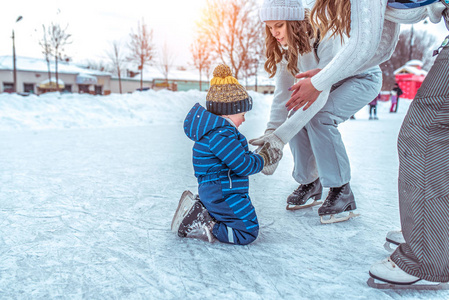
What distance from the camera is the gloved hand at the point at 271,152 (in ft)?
5.72

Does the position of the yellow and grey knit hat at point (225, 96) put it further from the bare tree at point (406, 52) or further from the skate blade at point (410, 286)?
the bare tree at point (406, 52)

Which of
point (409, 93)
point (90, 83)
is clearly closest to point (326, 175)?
point (409, 93)

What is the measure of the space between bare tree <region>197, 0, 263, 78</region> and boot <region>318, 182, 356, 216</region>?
16.1 meters

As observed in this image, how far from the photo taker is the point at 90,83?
38.3m

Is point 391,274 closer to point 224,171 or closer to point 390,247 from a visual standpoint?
point 390,247

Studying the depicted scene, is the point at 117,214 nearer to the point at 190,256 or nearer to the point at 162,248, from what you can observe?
the point at 162,248

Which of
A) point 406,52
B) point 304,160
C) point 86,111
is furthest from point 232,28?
point 406,52

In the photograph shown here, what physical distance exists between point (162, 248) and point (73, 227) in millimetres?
544

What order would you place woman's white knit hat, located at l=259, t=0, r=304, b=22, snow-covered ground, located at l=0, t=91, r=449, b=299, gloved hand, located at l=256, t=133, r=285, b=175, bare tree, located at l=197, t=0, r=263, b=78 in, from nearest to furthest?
1. snow-covered ground, located at l=0, t=91, r=449, b=299
2. gloved hand, located at l=256, t=133, r=285, b=175
3. woman's white knit hat, located at l=259, t=0, r=304, b=22
4. bare tree, located at l=197, t=0, r=263, b=78

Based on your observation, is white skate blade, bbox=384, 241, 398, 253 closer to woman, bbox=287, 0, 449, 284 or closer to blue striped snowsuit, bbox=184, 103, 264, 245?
woman, bbox=287, 0, 449, 284

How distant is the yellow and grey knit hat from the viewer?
1621mm

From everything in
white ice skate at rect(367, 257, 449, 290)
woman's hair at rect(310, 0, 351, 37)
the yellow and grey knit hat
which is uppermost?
woman's hair at rect(310, 0, 351, 37)

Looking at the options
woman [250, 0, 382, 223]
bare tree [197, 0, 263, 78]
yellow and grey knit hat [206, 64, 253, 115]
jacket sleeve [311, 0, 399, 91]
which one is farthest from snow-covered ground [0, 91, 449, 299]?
bare tree [197, 0, 263, 78]

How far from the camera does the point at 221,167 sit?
1597mm
